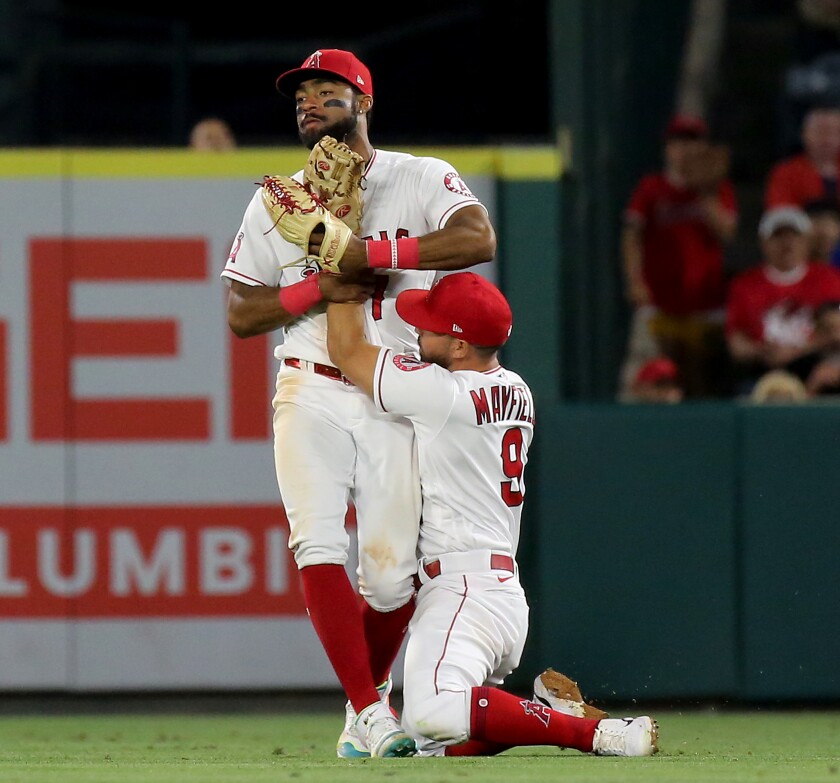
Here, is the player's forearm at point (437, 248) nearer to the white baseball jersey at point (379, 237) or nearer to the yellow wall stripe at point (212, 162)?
the white baseball jersey at point (379, 237)

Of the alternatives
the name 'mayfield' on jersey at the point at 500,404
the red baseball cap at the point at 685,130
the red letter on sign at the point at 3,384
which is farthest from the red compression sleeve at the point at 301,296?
the red baseball cap at the point at 685,130

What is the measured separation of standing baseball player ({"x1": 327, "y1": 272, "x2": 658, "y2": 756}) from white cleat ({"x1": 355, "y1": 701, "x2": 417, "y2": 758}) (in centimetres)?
4

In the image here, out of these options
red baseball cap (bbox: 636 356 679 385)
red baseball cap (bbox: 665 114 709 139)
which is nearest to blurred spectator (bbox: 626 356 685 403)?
red baseball cap (bbox: 636 356 679 385)

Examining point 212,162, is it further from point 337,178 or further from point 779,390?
point 779,390

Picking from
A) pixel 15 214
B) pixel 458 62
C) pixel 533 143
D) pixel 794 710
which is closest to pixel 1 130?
pixel 458 62

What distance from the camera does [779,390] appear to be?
584 centimetres

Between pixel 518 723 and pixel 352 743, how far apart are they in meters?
0.58

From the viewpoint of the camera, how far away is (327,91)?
414 centimetres

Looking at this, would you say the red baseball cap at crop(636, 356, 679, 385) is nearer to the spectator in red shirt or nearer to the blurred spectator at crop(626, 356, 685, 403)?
the blurred spectator at crop(626, 356, 685, 403)

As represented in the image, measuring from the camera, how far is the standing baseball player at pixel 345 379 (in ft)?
13.3

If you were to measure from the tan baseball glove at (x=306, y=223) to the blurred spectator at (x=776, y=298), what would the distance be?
3034 mm

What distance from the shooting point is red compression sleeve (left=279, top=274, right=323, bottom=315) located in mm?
4078

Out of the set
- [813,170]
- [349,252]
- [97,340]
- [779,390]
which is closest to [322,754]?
[349,252]

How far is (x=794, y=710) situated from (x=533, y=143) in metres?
2.23
